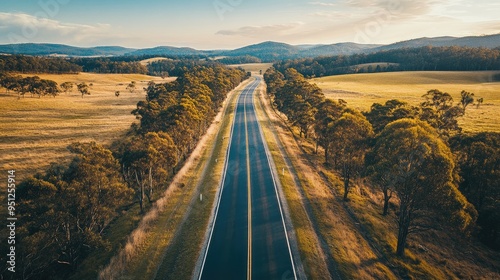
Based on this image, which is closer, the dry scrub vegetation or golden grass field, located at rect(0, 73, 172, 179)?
the dry scrub vegetation

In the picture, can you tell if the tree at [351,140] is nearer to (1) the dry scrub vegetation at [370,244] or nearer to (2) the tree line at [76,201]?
(1) the dry scrub vegetation at [370,244]

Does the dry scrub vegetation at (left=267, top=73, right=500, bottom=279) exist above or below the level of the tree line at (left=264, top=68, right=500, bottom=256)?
below

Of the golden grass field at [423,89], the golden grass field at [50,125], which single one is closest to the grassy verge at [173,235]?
the golden grass field at [50,125]

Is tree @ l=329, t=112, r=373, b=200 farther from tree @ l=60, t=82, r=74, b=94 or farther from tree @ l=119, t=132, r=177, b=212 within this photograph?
tree @ l=60, t=82, r=74, b=94

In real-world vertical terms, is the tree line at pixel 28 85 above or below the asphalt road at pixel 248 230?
above

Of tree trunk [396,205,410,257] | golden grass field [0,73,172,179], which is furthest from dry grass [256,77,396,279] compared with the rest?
golden grass field [0,73,172,179]

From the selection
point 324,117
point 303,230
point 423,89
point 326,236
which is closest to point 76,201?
point 303,230

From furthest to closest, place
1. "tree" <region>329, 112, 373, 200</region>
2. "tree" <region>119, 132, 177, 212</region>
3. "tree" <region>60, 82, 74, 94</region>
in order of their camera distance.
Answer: "tree" <region>60, 82, 74, 94</region> < "tree" <region>329, 112, 373, 200</region> < "tree" <region>119, 132, 177, 212</region>

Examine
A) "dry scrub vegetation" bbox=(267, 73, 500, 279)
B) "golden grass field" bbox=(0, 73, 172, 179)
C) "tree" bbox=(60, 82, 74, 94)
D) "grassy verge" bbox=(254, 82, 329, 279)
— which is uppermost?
"tree" bbox=(60, 82, 74, 94)
